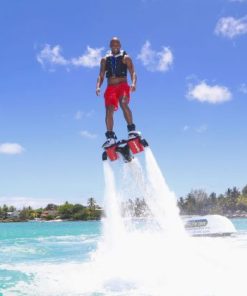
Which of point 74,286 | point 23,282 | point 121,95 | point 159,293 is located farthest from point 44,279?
point 121,95

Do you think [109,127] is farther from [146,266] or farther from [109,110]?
[146,266]

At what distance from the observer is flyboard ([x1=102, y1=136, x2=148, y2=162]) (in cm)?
1280

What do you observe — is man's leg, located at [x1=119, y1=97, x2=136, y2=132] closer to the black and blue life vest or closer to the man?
the man

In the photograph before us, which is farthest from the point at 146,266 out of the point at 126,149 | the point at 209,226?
the point at 209,226

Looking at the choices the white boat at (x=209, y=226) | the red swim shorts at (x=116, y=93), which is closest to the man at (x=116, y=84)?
the red swim shorts at (x=116, y=93)

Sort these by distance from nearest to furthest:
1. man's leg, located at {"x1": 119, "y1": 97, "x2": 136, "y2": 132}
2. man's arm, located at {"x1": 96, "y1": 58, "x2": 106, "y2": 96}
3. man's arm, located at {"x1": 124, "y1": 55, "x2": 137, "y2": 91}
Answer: man's arm, located at {"x1": 124, "y1": 55, "x2": 137, "y2": 91}, man's arm, located at {"x1": 96, "y1": 58, "x2": 106, "y2": 96}, man's leg, located at {"x1": 119, "y1": 97, "x2": 136, "y2": 132}

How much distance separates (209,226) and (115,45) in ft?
117

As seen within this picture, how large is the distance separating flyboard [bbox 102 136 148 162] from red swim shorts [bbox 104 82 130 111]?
1.02 meters

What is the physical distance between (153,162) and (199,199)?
617 ft

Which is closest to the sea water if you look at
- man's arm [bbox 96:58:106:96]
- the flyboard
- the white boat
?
the flyboard

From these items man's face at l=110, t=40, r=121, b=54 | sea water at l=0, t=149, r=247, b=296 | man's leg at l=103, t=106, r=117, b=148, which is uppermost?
man's face at l=110, t=40, r=121, b=54

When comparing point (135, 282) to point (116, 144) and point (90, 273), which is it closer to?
point (90, 273)

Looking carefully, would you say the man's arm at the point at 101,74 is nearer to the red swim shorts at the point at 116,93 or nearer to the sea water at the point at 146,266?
the red swim shorts at the point at 116,93

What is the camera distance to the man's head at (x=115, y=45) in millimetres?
12585
